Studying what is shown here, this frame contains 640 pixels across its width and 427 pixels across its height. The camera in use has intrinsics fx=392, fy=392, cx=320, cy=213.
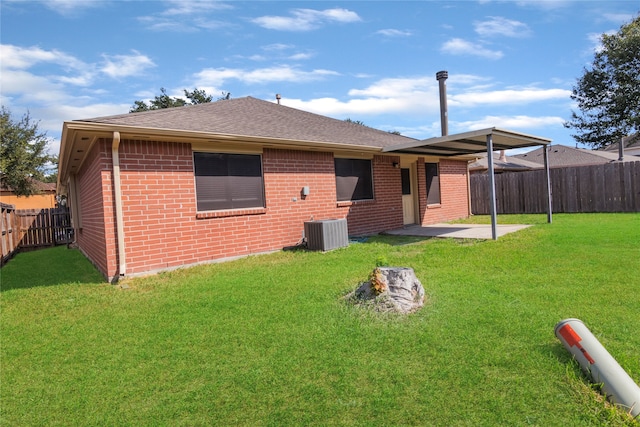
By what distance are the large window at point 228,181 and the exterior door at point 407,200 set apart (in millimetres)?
5834

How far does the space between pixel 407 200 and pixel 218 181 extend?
720cm

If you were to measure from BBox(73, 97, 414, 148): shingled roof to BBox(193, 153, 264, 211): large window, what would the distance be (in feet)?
2.06

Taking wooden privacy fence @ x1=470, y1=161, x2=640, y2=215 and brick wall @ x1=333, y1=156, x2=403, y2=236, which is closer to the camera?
brick wall @ x1=333, y1=156, x2=403, y2=236

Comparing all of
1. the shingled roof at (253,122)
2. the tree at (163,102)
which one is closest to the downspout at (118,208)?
the shingled roof at (253,122)

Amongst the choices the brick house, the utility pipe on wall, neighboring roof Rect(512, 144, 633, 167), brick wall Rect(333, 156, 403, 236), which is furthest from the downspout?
neighboring roof Rect(512, 144, 633, 167)

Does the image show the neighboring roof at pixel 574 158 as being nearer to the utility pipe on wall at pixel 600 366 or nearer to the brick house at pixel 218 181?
the brick house at pixel 218 181

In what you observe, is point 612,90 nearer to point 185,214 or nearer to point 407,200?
point 407,200

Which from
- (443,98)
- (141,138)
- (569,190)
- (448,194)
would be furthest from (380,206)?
(569,190)

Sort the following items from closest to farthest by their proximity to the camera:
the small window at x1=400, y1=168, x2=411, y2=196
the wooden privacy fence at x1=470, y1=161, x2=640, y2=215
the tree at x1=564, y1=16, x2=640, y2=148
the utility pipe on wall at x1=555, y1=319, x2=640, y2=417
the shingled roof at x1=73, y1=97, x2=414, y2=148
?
the utility pipe on wall at x1=555, y1=319, x2=640, y2=417, the shingled roof at x1=73, y1=97, x2=414, y2=148, the small window at x1=400, y1=168, x2=411, y2=196, the wooden privacy fence at x1=470, y1=161, x2=640, y2=215, the tree at x1=564, y1=16, x2=640, y2=148

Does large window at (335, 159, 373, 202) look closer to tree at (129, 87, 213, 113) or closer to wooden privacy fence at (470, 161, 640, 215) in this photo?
wooden privacy fence at (470, 161, 640, 215)

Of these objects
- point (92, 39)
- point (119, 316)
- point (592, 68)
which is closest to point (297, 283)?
point (119, 316)

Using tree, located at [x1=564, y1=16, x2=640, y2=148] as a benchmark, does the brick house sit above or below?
below

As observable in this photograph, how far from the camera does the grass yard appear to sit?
2.66m

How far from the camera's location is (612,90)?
21.4 meters
